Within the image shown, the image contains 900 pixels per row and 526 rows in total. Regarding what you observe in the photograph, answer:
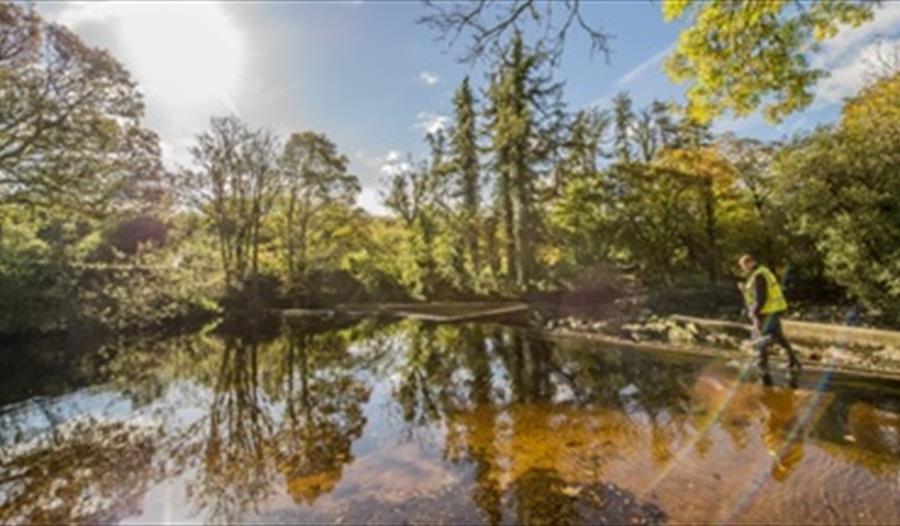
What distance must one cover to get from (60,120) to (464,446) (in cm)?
1316

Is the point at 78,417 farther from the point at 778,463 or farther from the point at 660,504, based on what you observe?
the point at 778,463

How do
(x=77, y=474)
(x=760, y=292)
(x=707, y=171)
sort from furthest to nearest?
(x=707, y=171), (x=760, y=292), (x=77, y=474)

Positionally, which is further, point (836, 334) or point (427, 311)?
point (427, 311)

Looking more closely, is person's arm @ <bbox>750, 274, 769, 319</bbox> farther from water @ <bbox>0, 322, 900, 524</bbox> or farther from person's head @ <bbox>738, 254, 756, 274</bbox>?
water @ <bbox>0, 322, 900, 524</bbox>

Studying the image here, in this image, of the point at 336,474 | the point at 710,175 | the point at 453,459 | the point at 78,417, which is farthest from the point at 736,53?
the point at 710,175

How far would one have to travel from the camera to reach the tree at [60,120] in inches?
Answer: 478

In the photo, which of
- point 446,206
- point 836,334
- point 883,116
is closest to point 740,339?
point 836,334

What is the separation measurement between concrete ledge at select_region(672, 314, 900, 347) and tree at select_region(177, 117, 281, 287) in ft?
66.5

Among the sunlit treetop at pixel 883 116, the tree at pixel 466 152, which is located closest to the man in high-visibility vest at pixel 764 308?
the sunlit treetop at pixel 883 116

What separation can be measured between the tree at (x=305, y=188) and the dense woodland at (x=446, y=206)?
0.11m

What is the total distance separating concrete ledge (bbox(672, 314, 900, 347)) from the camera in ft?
31.6

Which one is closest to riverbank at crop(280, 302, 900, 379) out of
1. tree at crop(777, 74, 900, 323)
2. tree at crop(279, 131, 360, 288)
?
tree at crop(777, 74, 900, 323)

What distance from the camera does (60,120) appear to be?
12734mm

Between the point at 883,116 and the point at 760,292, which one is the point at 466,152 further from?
the point at 760,292
